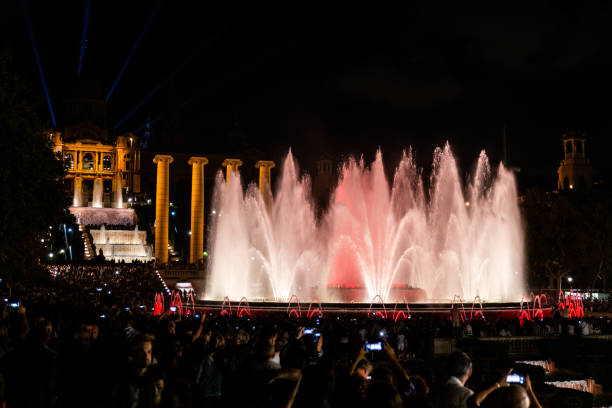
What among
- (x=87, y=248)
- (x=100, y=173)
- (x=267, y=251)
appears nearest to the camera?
(x=267, y=251)

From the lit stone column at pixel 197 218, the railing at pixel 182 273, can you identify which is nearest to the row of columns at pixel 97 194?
the lit stone column at pixel 197 218

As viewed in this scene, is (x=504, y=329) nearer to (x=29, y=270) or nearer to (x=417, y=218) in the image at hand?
(x=417, y=218)

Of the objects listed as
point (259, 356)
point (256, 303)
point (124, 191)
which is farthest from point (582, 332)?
point (124, 191)

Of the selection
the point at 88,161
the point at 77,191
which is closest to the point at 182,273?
the point at 77,191

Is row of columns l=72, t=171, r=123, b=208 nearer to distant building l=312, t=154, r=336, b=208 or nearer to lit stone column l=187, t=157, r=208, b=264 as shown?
lit stone column l=187, t=157, r=208, b=264

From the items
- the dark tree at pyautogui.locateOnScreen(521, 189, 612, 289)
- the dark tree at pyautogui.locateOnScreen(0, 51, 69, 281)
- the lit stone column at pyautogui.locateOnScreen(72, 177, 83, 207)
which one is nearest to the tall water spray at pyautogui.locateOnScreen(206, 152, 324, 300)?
the dark tree at pyautogui.locateOnScreen(0, 51, 69, 281)

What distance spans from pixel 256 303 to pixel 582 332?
51.9ft

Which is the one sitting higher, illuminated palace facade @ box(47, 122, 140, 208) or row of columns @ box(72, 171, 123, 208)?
illuminated palace facade @ box(47, 122, 140, 208)

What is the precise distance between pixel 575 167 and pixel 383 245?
6222cm

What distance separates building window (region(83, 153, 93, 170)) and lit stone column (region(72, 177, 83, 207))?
11.4 ft

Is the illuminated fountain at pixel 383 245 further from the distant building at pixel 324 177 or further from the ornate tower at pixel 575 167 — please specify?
the distant building at pixel 324 177

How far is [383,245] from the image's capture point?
144ft

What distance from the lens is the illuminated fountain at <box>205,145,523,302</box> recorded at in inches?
1682

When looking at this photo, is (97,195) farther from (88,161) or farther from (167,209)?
(167,209)
